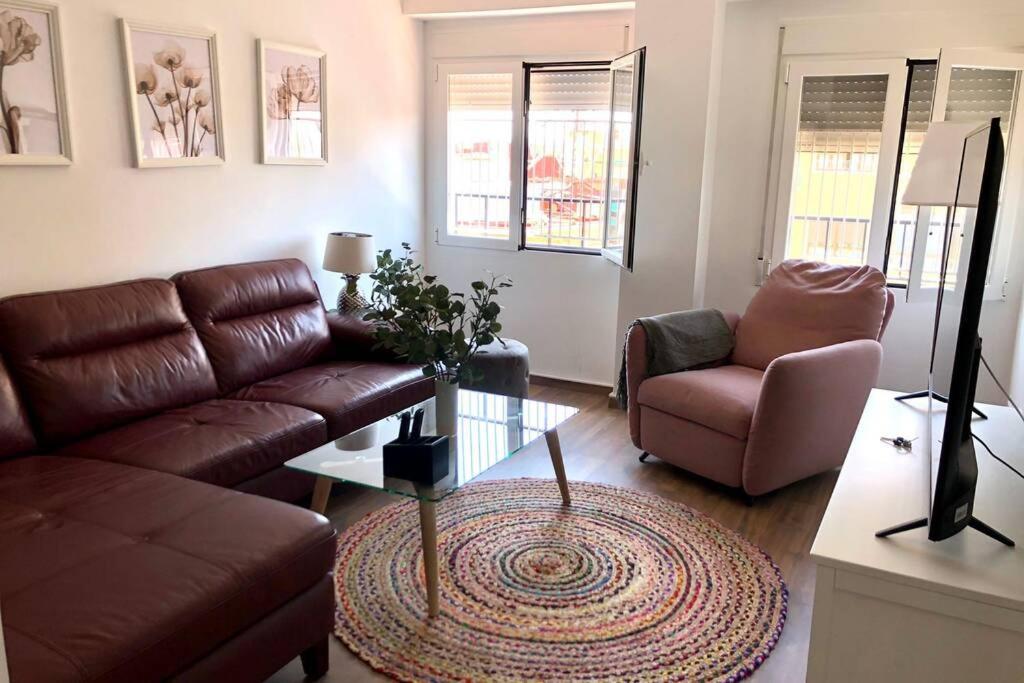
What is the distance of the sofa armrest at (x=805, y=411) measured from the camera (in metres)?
2.94

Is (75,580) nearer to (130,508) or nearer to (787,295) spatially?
(130,508)

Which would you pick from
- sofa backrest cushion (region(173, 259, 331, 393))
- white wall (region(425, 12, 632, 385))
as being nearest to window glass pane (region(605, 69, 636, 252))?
white wall (region(425, 12, 632, 385))

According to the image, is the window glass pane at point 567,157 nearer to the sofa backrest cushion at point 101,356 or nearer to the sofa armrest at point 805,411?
the sofa armrest at point 805,411

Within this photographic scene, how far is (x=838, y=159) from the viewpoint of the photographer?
392cm

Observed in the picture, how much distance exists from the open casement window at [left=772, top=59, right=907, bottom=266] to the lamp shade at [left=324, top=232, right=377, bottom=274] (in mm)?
2169

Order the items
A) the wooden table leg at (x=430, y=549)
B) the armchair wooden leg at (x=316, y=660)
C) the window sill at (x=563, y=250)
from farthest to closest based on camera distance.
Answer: the window sill at (x=563, y=250) < the wooden table leg at (x=430, y=549) < the armchair wooden leg at (x=316, y=660)

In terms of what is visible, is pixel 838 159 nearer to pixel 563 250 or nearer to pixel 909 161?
pixel 909 161

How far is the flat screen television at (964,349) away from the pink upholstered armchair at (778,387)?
1126mm

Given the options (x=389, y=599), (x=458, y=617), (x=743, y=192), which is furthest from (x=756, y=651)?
(x=743, y=192)

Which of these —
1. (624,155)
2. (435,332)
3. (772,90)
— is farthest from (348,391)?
(772,90)

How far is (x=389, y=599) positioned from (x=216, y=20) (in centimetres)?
259

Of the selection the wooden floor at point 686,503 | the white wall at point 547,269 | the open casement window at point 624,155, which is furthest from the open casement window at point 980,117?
the white wall at point 547,269

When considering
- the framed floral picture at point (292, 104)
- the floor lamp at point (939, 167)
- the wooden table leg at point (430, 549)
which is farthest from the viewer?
the framed floral picture at point (292, 104)

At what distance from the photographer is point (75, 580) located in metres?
1.68
